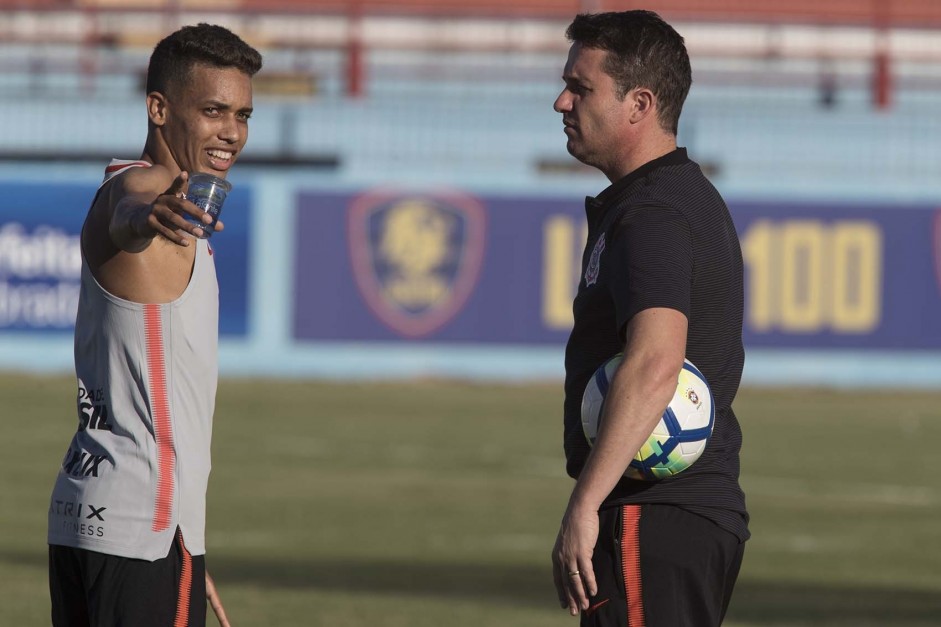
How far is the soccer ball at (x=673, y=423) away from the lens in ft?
12.7

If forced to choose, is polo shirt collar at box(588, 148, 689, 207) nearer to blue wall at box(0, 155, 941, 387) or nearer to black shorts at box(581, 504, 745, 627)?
black shorts at box(581, 504, 745, 627)

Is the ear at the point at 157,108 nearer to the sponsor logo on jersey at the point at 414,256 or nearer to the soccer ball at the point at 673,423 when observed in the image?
the soccer ball at the point at 673,423

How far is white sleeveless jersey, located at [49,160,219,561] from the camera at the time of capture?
12.5 feet

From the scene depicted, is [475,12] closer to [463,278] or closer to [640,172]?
[463,278]

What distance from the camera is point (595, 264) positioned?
3.99m

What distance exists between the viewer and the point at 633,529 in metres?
3.92

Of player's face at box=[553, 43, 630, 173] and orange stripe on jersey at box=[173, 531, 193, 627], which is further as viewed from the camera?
player's face at box=[553, 43, 630, 173]

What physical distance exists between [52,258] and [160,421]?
18.3 meters

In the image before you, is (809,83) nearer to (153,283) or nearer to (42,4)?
(42,4)

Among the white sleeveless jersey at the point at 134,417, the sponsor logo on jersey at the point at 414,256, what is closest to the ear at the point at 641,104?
the white sleeveless jersey at the point at 134,417

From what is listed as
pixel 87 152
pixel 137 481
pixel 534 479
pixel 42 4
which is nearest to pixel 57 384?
pixel 87 152

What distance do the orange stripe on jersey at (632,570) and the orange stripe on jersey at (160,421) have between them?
3.31ft

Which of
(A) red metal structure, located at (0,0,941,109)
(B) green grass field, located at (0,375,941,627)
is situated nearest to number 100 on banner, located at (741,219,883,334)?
(B) green grass field, located at (0,375,941,627)

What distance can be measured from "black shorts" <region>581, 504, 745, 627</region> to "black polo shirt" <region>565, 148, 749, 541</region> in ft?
0.15
